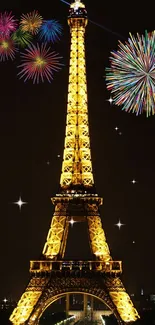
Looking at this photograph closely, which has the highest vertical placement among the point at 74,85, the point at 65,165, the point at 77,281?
the point at 74,85

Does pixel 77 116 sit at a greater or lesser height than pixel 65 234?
greater

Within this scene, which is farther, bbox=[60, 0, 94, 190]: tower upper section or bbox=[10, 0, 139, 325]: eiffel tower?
bbox=[60, 0, 94, 190]: tower upper section

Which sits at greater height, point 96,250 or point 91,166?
point 91,166

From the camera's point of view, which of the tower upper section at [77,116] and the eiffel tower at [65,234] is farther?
the tower upper section at [77,116]

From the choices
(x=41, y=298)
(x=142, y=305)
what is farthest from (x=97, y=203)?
(x=142, y=305)

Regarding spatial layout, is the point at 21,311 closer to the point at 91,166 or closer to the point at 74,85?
the point at 91,166
